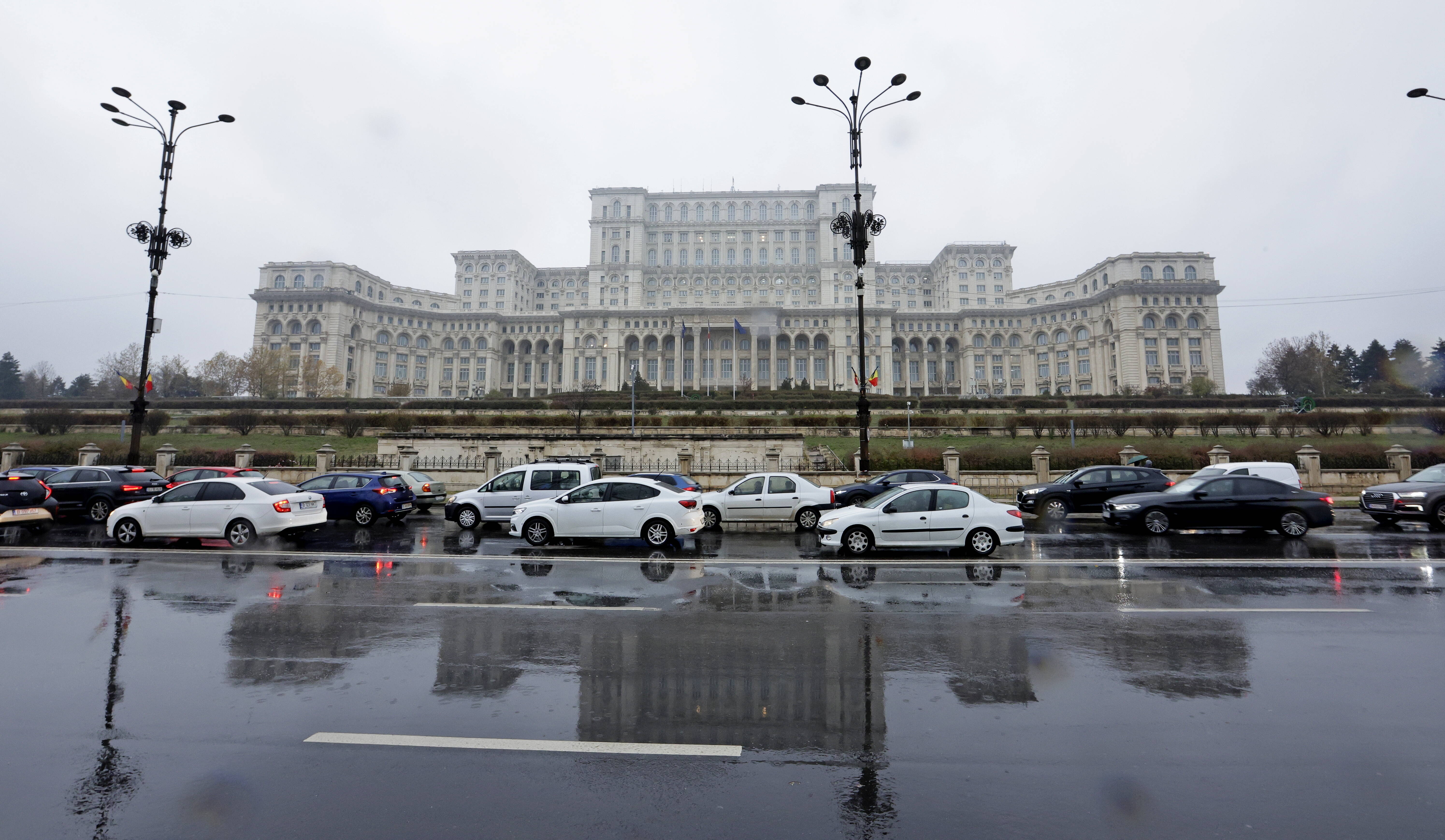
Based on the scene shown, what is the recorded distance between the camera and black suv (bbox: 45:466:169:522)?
53.0 ft

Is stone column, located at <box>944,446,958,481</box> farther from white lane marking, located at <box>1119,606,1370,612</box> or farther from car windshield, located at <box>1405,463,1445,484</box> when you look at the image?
white lane marking, located at <box>1119,606,1370,612</box>

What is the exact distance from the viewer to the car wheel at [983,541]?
36.5 feet

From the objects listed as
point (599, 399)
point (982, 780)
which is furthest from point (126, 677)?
point (599, 399)

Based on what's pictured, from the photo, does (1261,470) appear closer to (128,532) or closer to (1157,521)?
(1157,521)

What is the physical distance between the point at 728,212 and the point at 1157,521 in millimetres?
114095

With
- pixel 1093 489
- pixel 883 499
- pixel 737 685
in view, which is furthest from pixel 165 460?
pixel 1093 489

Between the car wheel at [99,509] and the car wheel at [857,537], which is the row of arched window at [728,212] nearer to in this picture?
the car wheel at [99,509]

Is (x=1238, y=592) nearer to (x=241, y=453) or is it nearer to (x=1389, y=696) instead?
(x=1389, y=696)

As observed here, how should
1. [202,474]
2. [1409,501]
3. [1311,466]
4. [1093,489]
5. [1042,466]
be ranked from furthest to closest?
[1042,466], [1311,466], [202,474], [1093,489], [1409,501]

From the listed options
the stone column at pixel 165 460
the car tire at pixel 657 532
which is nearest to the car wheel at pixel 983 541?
the car tire at pixel 657 532

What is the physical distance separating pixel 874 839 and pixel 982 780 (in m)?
0.91

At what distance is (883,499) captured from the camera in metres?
11.6

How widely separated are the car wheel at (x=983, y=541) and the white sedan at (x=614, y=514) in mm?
5125

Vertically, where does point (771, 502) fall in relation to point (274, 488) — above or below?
below
